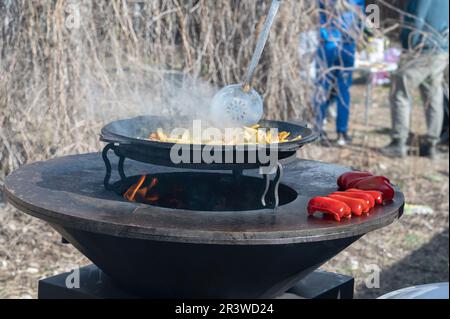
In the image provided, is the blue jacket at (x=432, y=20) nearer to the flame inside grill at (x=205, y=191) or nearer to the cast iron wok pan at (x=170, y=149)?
the flame inside grill at (x=205, y=191)

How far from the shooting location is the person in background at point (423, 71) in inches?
300

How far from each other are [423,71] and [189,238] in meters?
6.13

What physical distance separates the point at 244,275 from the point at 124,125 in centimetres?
95

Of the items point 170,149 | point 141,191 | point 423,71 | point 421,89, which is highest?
point 170,149

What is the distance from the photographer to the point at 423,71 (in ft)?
25.8

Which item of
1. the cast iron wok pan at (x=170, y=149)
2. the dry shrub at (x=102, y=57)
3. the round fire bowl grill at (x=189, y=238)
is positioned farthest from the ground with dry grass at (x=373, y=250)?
the cast iron wok pan at (x=170, y=149)

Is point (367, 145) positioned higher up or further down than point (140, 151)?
further down

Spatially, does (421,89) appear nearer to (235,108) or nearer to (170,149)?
(235,108)

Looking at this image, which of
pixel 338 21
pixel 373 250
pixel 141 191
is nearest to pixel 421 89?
pixel 338 21

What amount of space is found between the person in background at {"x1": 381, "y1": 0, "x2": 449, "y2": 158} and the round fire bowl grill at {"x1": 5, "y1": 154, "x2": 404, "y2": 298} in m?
5.08

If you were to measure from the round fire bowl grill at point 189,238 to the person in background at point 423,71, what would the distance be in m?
5.08
